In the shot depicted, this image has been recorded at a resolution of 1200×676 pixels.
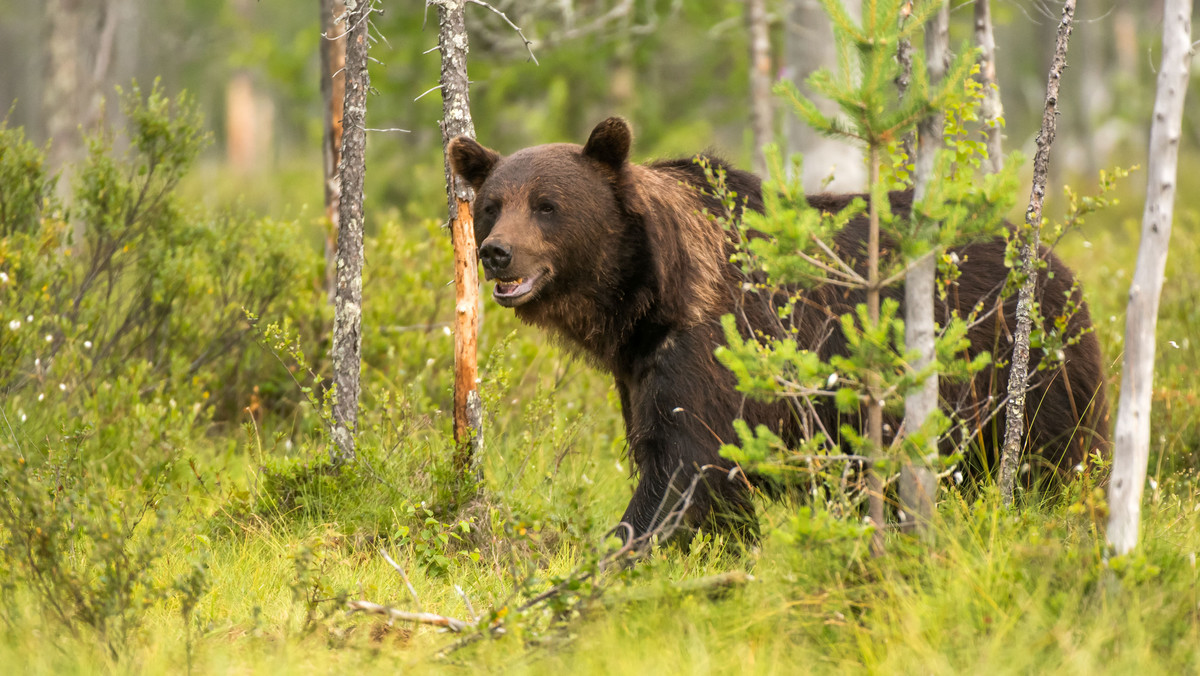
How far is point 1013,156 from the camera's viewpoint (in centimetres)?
318

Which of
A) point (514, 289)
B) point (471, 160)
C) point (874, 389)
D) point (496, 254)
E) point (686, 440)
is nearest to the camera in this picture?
point (874, 389)

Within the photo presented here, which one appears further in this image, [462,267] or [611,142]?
[462,267]

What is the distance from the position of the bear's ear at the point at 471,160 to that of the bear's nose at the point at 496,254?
54 cm

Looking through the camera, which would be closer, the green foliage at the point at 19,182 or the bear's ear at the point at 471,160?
the bear's ear at the point at 471,160

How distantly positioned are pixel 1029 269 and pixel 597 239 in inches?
73.4

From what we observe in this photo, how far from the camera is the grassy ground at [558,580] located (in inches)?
126

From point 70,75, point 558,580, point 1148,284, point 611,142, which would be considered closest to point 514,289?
point 611,142

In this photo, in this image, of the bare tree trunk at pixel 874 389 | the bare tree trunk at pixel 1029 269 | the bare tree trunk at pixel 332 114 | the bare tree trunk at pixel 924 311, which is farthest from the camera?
the bare tree trunk at pixel 332 114

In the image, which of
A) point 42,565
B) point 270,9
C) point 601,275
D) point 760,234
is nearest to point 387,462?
point 601,275

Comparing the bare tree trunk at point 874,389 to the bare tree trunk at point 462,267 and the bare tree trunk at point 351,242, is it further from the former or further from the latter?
the bare tree trunk at point 351,242

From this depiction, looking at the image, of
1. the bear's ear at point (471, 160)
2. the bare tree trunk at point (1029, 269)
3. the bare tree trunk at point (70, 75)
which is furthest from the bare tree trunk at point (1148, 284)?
the bare tree trunk at point (70, 75)

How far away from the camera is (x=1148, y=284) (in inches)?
128

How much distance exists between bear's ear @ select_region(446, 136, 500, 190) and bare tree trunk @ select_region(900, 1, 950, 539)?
2100mm

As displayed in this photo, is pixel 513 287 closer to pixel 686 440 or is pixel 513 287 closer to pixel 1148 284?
pixel 686 440
